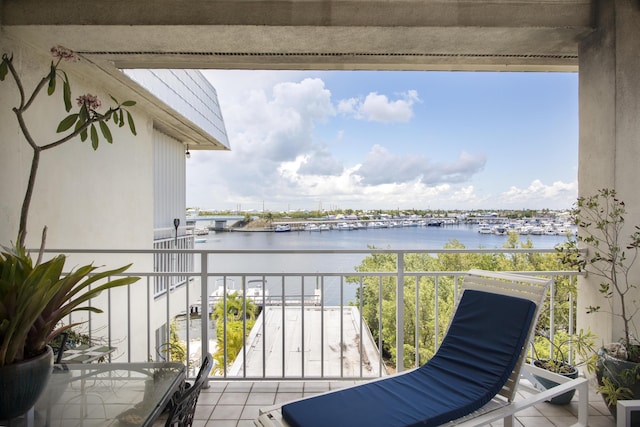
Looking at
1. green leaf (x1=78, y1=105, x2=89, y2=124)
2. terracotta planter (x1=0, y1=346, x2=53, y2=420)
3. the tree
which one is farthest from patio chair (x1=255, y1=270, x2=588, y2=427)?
the tree

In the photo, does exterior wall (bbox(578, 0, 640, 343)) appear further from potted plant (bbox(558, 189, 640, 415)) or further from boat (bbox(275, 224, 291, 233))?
boat (bbox(275, 224, 291, 233))

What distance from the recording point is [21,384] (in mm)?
1231

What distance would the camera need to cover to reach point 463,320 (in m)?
2.38

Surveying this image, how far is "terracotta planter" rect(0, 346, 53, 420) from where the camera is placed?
120 centimetres

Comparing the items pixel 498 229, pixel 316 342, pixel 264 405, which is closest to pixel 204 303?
→ pixel 264 405

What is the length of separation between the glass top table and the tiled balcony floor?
3.43 feet

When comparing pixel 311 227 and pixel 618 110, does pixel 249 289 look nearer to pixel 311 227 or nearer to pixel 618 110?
pixel 311 227

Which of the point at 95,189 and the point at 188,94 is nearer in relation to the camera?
the point at 95,189

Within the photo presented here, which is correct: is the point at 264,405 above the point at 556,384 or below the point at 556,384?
below

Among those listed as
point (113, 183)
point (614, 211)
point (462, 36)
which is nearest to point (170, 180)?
point (113, 183)

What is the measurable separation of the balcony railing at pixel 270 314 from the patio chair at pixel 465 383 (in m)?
0.48

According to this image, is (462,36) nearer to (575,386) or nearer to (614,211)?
(614,211)

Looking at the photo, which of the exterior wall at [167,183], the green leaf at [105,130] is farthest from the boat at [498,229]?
the exterior wall at [167,183]

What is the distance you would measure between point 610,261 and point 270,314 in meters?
14.2
